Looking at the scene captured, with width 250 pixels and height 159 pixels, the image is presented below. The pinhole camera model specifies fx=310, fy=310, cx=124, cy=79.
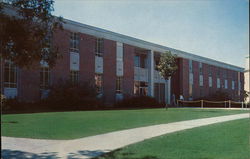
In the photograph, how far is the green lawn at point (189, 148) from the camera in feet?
21.2

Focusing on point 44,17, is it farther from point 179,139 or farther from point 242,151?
point 242,151

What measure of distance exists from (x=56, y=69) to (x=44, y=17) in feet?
64.4

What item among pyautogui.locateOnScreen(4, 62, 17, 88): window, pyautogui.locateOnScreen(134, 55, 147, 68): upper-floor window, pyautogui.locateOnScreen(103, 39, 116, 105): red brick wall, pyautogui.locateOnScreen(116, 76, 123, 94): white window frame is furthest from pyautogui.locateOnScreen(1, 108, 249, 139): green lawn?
pyautogui.locateOnScreen(134, 55, 147, 68): upper-floor window

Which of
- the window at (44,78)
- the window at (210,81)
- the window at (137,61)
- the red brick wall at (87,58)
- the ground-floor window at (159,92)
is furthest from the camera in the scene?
the window at (210,81)

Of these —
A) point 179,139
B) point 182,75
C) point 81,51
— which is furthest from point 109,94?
point 179,139

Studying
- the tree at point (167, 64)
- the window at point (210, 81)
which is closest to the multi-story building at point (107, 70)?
the window at point (210, 81)

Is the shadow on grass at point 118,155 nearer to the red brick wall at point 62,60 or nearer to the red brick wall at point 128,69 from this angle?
the red brick wall at point 62,60

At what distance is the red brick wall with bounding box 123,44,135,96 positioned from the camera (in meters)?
34.5

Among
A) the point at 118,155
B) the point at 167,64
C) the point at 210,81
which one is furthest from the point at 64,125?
the point at 210,81

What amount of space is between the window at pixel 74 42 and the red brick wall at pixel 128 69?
713cm

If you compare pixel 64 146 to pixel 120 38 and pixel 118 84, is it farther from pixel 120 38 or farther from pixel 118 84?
pixel 120 38

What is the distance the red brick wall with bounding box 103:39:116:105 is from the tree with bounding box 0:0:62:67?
23761 millimetres

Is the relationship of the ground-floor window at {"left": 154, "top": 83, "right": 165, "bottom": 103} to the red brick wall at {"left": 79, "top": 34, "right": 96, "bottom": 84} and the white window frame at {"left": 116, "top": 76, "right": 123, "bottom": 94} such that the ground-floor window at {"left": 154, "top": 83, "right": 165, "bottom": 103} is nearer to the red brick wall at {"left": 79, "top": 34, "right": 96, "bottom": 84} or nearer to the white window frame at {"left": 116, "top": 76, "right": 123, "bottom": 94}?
the white window frame at {"left": 116, "top": 76, "right": 123, "bottom": 94}

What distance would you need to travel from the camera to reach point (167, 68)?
28234 mm
